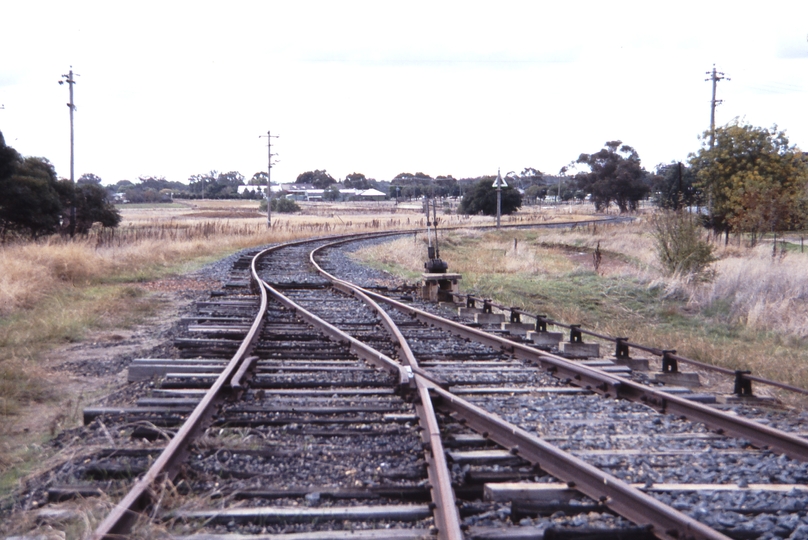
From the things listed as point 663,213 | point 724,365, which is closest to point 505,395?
point 724,365

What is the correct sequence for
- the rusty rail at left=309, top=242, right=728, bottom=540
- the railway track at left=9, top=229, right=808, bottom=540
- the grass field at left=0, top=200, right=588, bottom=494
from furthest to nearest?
the grass field at left=0, top=200, right=588, bottom=494 < the railway track at left=9, top=229, right=808, bottom=540 < the rusty rail at left=309, top=242, right=728, bottom=540

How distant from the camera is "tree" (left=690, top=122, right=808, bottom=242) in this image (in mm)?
25469

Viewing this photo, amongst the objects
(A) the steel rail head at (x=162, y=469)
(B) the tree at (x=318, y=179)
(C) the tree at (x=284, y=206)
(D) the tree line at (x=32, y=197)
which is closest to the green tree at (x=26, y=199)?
(D) the tree line at (x=32, y=197)

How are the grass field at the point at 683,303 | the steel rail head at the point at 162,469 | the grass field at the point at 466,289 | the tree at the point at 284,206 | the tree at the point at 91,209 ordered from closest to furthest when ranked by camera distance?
the steel rail head at the point at 162,469
the grass field at the point at 466,289
the grass field at the point at 683,303
the tree at the point at 91,209
the tree at the point at 284,206

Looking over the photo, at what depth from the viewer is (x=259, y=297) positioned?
12422 mm

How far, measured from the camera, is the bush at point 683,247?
57.1 feet

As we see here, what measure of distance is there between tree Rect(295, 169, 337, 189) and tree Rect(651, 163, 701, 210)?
295 ft

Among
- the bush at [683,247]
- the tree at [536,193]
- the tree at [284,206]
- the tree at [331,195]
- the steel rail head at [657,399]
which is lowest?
the steel rail head at [657,399]

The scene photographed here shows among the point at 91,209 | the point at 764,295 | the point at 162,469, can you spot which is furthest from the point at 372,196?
the point at 162,469

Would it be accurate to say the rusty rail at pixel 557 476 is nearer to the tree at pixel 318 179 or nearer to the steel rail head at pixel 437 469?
the steel rail head at pixel 437 469

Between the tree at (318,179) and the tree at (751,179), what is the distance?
144 m

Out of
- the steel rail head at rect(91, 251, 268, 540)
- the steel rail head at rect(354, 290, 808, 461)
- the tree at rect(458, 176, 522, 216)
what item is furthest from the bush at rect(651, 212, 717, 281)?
the tree at rect(458, 176, 522, 216)

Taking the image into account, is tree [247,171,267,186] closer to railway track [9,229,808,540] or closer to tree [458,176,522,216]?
tree [458,176,522,216]

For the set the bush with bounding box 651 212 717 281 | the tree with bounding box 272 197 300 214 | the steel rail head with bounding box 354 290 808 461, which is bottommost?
the steel rail head with bounding box 354 290 808 461
